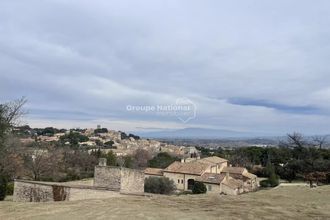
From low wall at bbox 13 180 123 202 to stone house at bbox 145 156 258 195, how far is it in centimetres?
2701

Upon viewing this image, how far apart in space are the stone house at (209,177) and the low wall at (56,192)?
27.0 metres

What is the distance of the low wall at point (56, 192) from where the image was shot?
803 inches

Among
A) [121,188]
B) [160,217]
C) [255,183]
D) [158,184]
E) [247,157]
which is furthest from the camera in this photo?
[247,157]

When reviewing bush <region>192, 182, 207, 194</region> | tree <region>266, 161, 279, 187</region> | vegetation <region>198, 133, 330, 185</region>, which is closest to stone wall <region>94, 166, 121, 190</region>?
bush <region>192, 182, 207, 194</region>

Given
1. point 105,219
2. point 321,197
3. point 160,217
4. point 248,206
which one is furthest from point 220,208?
point 321,197

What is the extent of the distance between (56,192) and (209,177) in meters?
30.2

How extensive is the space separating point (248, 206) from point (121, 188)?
9123mm

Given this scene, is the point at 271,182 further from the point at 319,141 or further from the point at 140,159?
the point at 140,159

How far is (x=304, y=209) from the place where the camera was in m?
13.5

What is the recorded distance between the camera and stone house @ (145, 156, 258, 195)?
4638 centimetres

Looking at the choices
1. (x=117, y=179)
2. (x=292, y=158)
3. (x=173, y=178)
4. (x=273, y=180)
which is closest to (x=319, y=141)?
(x=292, y=158)

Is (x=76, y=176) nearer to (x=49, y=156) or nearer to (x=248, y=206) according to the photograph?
(x=49, y=156)

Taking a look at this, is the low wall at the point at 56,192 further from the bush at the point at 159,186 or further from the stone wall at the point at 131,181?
the bush at the point at 159,186

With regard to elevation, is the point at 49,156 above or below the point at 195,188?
above
